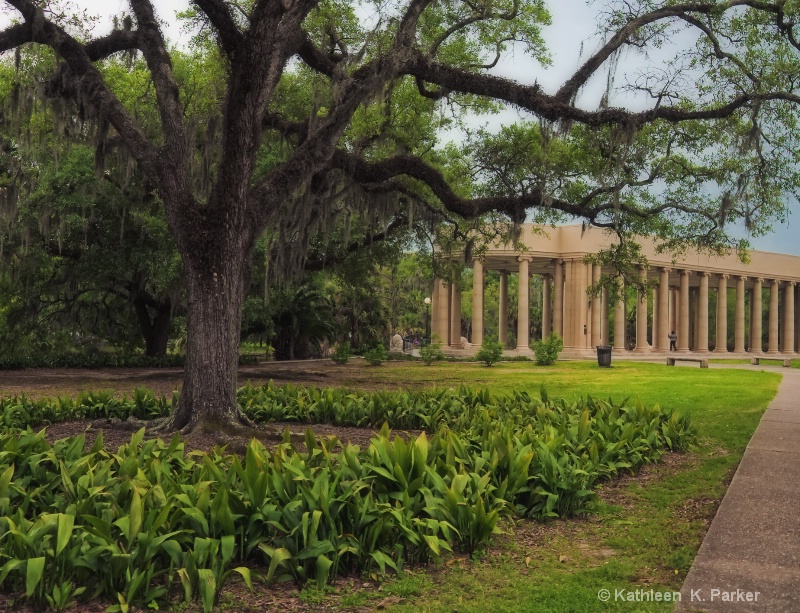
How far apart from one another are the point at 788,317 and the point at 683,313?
1397cm

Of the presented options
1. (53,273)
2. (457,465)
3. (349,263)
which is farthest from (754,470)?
(53,273)

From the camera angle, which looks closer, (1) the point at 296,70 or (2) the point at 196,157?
(2) the point at 196,157

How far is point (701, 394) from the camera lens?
17.4 metres

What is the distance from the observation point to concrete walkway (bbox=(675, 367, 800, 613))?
4.15 metres

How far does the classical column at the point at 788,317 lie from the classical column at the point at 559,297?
25903 mm

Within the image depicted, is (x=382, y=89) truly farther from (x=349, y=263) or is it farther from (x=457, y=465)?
(x=349, y=263)

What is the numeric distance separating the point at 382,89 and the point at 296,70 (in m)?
11.5

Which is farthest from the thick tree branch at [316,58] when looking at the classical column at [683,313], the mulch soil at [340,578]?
the classical column at [683,313]

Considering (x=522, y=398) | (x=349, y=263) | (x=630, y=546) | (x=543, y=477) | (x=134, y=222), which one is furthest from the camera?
(x=349, y=263)

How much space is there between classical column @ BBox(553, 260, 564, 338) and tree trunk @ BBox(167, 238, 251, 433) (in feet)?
132

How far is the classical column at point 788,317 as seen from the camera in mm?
64250

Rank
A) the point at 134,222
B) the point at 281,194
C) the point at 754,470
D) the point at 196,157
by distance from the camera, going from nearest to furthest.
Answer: the point at 754,470
the point at 281,194
the point at 196,157
the point at 134,222

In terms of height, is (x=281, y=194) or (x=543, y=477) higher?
(x=281, y=194)

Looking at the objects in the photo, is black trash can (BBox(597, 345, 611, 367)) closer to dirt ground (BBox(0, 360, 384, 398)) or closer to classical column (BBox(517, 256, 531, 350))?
dirt ground (BBox(0, 360, 384, 398))
